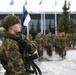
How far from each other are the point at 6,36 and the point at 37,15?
47.8 meters

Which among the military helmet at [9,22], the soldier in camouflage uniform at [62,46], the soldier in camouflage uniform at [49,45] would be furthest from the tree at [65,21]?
the military helmet at [9,22]

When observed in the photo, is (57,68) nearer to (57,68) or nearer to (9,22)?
(57,68)

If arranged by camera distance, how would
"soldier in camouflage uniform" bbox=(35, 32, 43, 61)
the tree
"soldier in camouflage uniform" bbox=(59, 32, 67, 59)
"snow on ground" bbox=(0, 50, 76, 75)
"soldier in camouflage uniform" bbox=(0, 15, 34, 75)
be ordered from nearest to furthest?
"soldier in camouflage uniform" bbox=(0, 15, 34, 75) → "snow on ground" bbox=(0, 50, 76, 75) → "soldier in camouflage uniform" bbox=(35, 32, 43, 61) → "soldier in camouflage uniform" bbox=(59, 32, 67, 59) → the tree

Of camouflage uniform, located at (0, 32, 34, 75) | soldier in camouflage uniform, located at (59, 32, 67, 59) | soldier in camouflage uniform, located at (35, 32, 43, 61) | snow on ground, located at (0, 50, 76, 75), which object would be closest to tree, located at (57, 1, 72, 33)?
soldier in camouflage uniform, located at (59, 32, 67, 59)

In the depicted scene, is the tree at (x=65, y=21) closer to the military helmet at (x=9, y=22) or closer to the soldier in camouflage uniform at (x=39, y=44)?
the soldier in camouflage uniform at (x=39, y=44)

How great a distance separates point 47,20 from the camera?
174ft

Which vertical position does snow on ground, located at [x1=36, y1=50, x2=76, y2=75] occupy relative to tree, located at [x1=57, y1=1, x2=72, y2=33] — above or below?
below

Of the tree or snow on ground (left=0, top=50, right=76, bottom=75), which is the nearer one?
snow on ground (left=0, top=50, right=76, bottom=75)

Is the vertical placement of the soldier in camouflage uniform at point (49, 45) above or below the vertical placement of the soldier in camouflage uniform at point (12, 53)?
below

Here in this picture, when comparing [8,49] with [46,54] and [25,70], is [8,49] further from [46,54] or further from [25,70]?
[46,54]

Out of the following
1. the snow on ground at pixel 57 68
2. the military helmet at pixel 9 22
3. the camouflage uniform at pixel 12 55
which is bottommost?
the snow on ground at pixel 57 68

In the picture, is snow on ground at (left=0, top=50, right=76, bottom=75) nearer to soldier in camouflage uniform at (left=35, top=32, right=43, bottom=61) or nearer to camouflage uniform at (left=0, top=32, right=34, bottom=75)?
soldier in camouflage uniform at (left=35, top=32, right=43, bottom=61)

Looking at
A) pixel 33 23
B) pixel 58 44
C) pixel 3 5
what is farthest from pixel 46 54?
pixel 33 23

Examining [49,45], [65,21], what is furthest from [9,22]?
[65,21]
